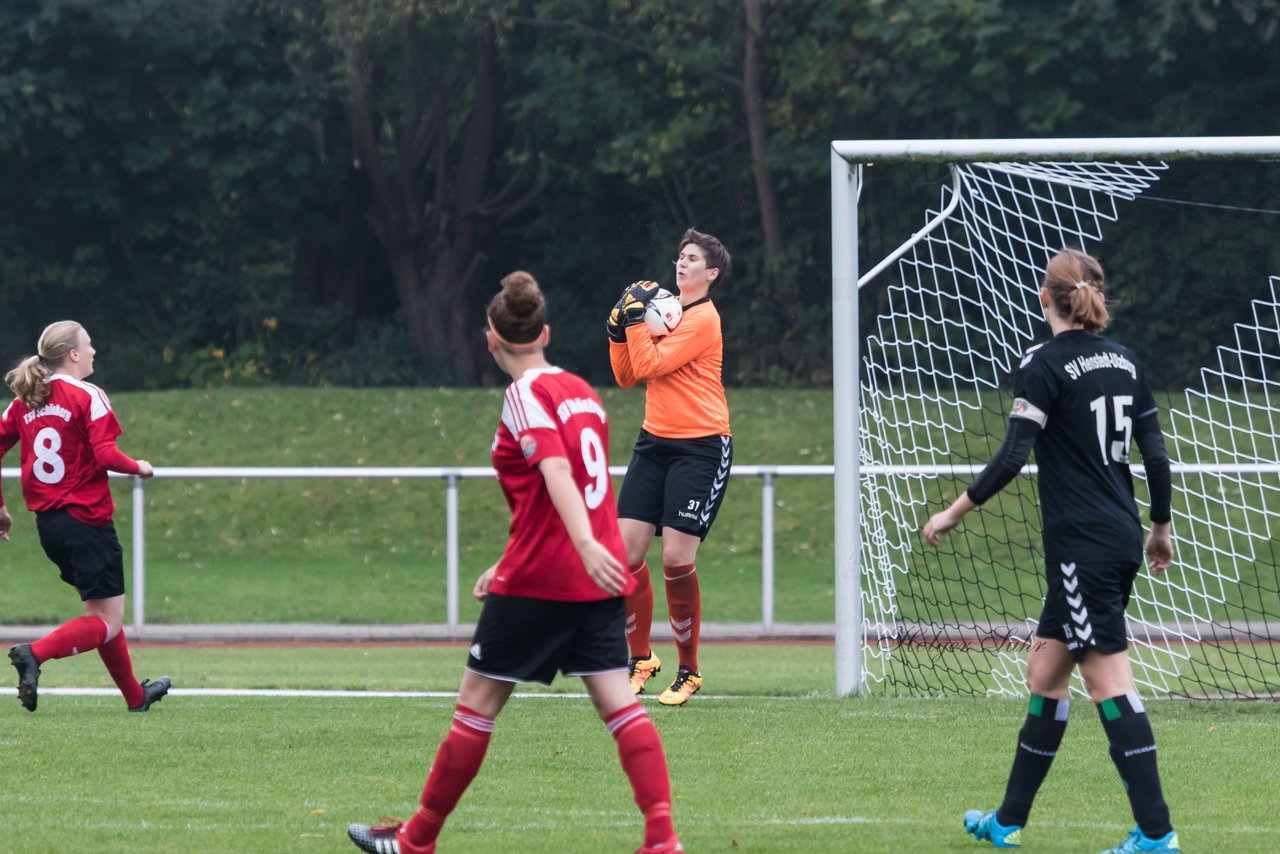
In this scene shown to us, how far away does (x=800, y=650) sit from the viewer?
13609mm

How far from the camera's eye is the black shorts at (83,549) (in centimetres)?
823

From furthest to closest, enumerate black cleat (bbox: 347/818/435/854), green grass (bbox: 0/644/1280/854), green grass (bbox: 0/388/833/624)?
green grass (bbox: 0/388/833/624) → green grass (bbox: 0/644/1280/854) → black cleat (bbox: 347/818/435/854)

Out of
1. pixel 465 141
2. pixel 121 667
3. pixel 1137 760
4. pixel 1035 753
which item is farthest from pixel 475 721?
pixel 465 141

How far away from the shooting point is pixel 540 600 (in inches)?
199

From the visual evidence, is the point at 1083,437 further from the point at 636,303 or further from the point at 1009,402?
the point at 1009,402

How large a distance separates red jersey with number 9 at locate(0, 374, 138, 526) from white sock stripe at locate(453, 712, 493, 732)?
11.7 ft

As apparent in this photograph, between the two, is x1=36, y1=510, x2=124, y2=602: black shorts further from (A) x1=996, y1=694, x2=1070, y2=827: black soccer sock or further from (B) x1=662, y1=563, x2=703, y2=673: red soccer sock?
(A) x1=996, y1=694, x2=1070, y2=827: black soccer sock

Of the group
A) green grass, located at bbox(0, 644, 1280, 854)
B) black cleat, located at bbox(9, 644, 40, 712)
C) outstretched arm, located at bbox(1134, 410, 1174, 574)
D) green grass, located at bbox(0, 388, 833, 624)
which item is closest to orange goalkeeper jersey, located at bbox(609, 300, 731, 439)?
green grass, located at bbox(0, 644, 1280, 854)

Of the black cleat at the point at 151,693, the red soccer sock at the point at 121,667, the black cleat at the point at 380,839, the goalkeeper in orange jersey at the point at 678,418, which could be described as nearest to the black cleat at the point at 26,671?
the red soccer sock at the point at 121,667

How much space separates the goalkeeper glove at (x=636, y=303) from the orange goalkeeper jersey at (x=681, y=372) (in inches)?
1.4

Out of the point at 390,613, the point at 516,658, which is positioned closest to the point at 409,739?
the point at 516,658

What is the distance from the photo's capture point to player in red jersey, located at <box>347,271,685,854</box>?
502 centimetres

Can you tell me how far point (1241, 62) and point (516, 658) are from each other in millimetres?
26107

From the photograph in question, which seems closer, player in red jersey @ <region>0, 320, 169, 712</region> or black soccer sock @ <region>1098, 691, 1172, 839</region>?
black soccer sock @ <region>1098, 691, 1172, 839</region>
